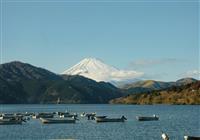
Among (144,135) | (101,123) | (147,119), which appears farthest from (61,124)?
(144,135)

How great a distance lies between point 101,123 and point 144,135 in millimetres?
40533

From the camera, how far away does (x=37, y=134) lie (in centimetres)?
10312

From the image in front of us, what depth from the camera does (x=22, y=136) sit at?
3841 inches

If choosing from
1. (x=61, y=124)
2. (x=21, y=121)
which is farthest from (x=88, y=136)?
(x=21, y=121)

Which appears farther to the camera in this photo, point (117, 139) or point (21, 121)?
point (21, 121)

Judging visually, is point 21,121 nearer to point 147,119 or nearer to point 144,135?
point 147,119

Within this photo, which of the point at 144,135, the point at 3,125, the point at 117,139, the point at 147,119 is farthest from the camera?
the point at 147,119

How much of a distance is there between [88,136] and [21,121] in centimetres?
4609

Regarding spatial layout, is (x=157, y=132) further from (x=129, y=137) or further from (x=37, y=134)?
(x=37, y=134)

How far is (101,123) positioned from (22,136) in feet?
141

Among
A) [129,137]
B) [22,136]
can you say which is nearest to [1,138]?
[22,136]

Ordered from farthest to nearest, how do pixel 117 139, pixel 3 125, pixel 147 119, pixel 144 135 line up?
1. pixel 147 119
2. pixel 3 125
3. pixel 144 135
4. pixel 117 139

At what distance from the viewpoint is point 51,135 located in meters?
100

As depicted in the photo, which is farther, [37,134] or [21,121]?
[21,121]
